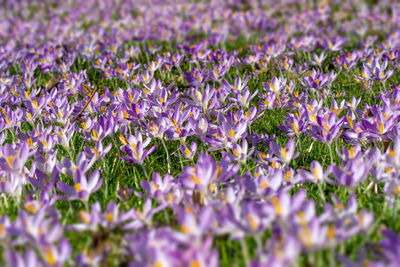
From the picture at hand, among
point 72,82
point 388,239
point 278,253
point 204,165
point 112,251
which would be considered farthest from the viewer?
point 72,82

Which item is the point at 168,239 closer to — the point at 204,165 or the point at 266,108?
the point at 204,165

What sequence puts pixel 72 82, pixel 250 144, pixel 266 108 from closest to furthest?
pixel 250 144
pixel 266 108
pixel 72 82

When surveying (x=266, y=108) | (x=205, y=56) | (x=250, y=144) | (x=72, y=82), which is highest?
(x=205, y=56)

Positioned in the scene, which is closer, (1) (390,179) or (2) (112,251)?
(2) (112,251)

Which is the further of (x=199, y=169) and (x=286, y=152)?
(x=286, y=152)

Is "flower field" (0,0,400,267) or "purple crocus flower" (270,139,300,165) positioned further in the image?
"purple crocus flower" (270,139,300,165)

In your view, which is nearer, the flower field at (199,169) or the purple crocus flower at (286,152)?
the flower field at (199,169)

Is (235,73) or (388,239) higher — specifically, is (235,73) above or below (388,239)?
above

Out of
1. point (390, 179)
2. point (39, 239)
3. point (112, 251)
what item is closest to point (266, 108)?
point (390, 179)
